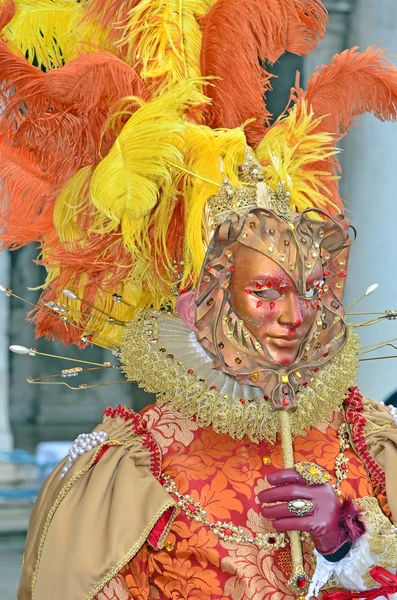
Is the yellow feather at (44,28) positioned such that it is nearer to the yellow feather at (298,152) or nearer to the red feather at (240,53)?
the red feather at (240,53)

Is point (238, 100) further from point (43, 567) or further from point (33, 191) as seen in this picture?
point (43, 567)

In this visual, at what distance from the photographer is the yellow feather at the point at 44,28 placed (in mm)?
1701

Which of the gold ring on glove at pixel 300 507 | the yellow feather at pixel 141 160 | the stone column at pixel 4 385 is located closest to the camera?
the gold ring on glove at pixel 300 507

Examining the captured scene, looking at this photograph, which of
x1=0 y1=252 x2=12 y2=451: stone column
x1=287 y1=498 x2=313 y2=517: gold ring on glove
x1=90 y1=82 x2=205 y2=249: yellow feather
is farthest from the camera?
x1=0 y1=252 x2=12 y2=451: stone column

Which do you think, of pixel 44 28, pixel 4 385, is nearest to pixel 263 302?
pixel 44 28

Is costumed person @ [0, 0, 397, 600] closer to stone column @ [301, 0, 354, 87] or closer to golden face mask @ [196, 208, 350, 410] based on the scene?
golden face mask @ [196, 208, 350, 410]

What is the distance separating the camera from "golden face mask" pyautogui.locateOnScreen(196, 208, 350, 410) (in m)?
1.45

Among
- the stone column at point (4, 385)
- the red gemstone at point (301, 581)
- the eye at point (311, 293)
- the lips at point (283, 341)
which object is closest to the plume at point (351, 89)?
the eye at point (311, 293)

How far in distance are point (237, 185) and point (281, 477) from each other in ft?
1.66

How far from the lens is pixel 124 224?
156 centimetres

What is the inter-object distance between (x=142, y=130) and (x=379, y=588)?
869 millimetres

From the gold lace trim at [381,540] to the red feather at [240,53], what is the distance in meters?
0.73

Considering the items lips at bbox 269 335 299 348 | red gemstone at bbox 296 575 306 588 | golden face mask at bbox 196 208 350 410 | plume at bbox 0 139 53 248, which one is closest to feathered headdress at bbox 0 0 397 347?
plume at bbox 0 139 53 248

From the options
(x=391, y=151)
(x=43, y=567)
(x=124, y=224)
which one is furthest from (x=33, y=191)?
(x=391, y=151)
